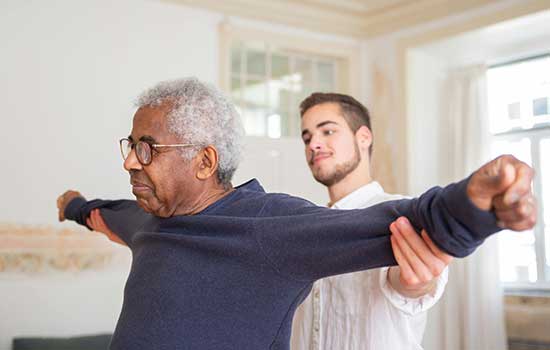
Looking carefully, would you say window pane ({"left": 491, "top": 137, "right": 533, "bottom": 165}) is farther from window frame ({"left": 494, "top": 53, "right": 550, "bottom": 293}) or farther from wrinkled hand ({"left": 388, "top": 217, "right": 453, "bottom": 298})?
wrinkled hand ({"left": 388, "top": 217, "right": 453, "bottom": 298})

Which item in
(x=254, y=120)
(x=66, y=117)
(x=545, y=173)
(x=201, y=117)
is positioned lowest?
(x=201, y=117)

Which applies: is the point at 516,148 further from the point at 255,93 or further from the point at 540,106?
the point at 255,93

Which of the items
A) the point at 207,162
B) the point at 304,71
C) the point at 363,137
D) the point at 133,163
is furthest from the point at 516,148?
the point at 133,163

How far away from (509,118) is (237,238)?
4499 mm

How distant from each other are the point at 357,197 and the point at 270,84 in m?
3.41

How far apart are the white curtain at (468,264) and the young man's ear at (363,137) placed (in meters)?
2.98

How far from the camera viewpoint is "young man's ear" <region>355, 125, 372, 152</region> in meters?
2.36

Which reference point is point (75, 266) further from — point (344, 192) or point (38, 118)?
point (344, 192)

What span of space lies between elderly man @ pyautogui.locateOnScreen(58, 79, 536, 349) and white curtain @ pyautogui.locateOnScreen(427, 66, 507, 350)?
389 cm

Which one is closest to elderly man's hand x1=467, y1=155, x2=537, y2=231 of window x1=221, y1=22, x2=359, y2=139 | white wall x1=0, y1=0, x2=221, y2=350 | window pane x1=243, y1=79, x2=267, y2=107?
white wall x1=0, y1=0, x2=221, y2=350

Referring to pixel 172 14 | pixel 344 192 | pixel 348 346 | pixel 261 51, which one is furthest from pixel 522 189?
pixel 261 51

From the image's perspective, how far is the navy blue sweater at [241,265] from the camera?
127cm

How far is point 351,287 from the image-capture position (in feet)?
6.75

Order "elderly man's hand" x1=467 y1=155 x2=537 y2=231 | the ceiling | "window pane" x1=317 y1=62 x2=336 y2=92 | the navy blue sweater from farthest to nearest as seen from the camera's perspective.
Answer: "window pane" x1=317 y1=62 x2=336 y2=92
the ceiling
the navy blue sweater
"elderly man's hand" x1=467 y1=155 x2=537 y2=231
